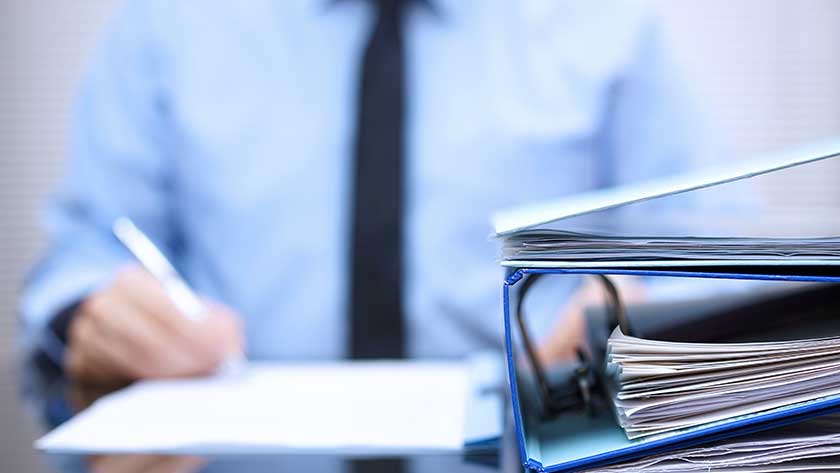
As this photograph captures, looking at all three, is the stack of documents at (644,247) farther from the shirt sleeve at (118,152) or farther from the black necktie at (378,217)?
the shirt sleeve at (118,152)

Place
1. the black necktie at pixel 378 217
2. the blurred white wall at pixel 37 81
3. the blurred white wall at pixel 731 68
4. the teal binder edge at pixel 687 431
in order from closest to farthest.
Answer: the teal binder edge at pixel 687 431 → the black necktie at pixel 378 217 → the blurred white wall at pixel 731 68 → the blurred white wall at pixel 37 81

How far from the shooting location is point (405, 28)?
86cm

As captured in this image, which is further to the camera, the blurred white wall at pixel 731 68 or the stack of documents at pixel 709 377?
the blurred white wall at pixel 731 68

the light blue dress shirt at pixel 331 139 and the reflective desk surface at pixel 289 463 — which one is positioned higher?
the light blue dress shirt at pixel 331 139

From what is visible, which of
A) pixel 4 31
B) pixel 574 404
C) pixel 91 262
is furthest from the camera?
pixel 4 31

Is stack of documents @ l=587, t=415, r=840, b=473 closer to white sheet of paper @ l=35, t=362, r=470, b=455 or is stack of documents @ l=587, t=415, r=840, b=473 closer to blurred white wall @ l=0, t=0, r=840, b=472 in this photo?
white sheet of paper @ l=35, t=362, r=470, b=455

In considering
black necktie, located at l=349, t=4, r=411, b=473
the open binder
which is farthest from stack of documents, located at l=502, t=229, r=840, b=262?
black necktie, located at l=349, t=4, r=411, b=473

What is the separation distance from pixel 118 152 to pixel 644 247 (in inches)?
29.6

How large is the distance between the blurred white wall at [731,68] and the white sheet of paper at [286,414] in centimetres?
117

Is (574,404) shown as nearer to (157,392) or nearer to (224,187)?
(157,392)

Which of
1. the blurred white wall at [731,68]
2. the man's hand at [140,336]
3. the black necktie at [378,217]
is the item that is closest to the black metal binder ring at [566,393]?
the man's hand at [140,336]

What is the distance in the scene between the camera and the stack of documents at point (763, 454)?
0.77ft

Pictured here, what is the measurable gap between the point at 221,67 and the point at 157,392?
492 mm

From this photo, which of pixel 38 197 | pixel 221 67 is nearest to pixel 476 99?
pixel 221 67
